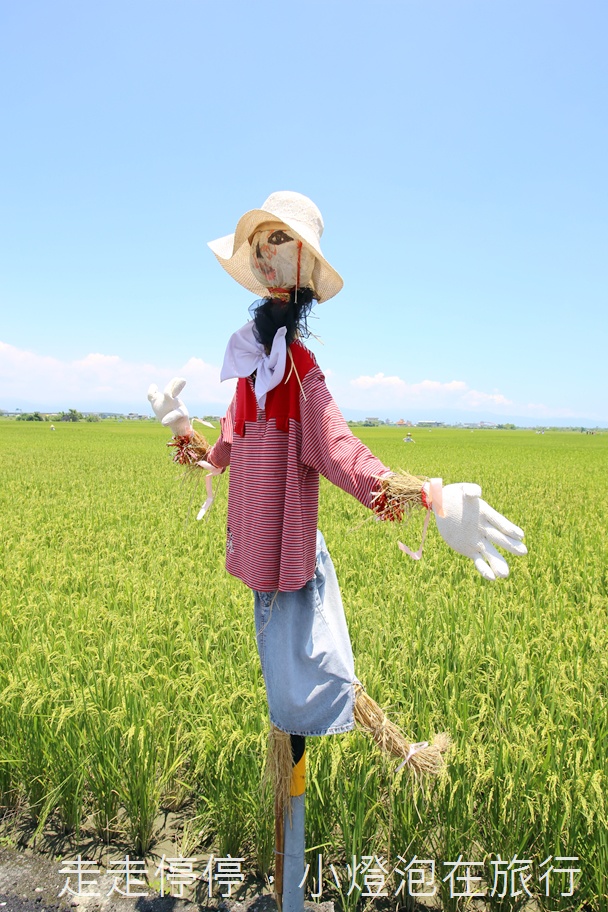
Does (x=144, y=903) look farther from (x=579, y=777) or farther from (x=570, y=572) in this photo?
(x=570, y=572)

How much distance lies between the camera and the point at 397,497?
1.30m

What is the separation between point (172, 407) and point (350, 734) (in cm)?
137

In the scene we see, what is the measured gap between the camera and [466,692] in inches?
92.2

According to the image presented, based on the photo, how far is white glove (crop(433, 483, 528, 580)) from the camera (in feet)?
4.13

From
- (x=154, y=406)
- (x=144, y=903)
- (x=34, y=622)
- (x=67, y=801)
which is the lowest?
(x=144, y=903)

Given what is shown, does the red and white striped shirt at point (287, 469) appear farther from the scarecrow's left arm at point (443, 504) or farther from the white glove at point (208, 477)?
the white glove at point (208, 477)

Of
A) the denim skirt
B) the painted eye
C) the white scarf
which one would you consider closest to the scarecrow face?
the painted eye

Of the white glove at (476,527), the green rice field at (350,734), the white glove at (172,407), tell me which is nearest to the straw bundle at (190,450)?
the white glove at (172,407)

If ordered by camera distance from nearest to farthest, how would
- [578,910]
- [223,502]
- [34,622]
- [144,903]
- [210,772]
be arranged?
[578,910]
[144,903]
[210,772]
[34,622]
[223,502]

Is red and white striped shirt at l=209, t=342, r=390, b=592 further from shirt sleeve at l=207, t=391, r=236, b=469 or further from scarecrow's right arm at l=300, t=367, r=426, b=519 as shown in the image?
shirt sleeve at l=207, t=391, r=236, b=469

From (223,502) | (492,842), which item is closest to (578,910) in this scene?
(492,842)

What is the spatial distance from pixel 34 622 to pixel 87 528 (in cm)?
304

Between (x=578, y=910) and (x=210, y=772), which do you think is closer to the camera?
(x=578, y=910)

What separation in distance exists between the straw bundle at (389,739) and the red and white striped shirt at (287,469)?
0.48 metres
